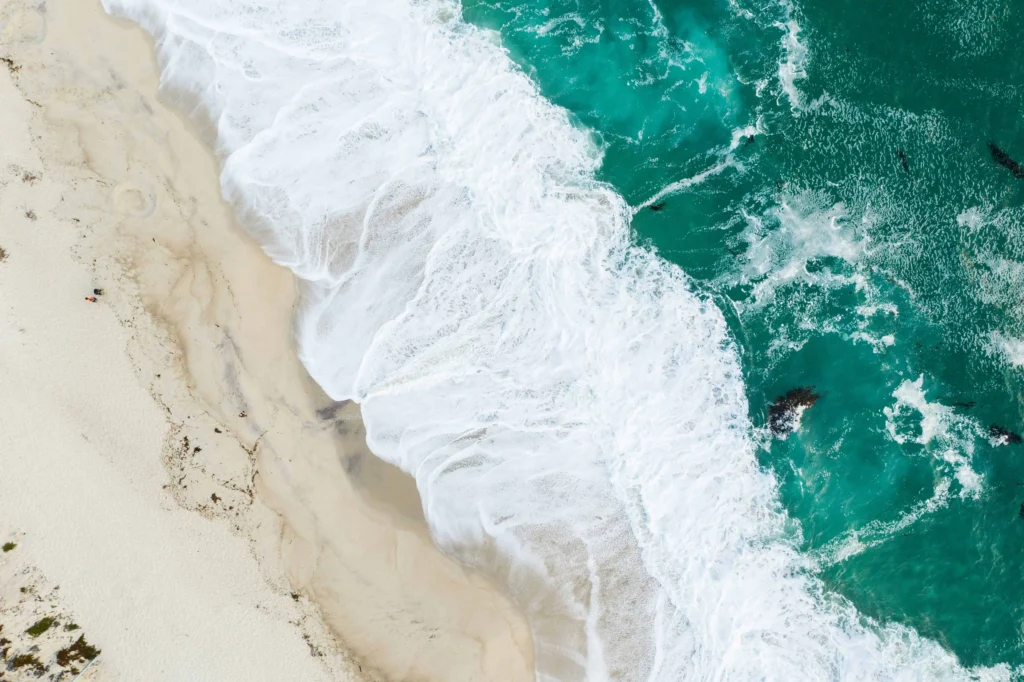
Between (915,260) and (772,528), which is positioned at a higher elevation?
(915,260)

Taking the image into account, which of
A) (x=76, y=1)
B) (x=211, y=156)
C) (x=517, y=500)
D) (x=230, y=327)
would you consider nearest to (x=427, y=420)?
(x=517, y=500)

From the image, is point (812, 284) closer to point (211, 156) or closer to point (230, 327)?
point (230, 327)

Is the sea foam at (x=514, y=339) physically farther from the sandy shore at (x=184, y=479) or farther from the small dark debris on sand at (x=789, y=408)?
the sandy shore at (x=184, y=479)

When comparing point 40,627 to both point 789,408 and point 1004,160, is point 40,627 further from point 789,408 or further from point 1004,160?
point 1004,160

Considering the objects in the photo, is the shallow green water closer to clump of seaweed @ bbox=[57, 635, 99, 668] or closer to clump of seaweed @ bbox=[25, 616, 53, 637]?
clump of seaweed @ bbox=[57, 635, 99, 668]

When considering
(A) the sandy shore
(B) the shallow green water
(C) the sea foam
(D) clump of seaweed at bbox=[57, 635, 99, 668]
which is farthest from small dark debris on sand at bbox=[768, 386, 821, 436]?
(D) clump of seaweed at bbox=[57, 635, 99, 668]

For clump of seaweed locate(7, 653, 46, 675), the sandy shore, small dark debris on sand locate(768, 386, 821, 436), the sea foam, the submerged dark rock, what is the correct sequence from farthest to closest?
the submerged dark rock, small dark debris on sand locate(768, 386, 821, 436), the sea foam, the sandy shore, clump of seaweed locate(7, 653, 46, 675)
